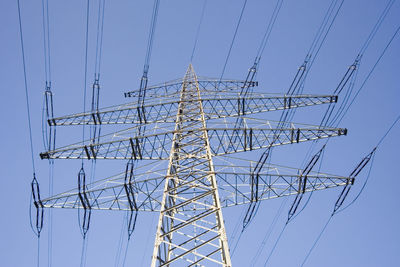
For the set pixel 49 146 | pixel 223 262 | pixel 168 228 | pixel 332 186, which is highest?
pixel 49 146

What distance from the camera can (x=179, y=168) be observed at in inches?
482

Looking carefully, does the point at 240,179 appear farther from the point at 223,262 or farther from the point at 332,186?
the point at 223,262

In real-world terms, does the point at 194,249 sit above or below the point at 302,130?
below

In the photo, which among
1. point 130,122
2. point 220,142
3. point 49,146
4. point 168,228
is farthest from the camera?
point 130,122

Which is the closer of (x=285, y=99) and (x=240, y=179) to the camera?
(x=240, y=179)

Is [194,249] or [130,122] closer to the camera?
[194,249]

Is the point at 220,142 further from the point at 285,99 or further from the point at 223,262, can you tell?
the point at 223,262

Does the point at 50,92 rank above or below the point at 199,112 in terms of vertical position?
above

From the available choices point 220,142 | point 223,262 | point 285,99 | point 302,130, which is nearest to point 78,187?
point 220,142

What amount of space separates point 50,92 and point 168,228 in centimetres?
724

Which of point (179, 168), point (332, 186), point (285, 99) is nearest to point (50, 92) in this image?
point (179, 168)

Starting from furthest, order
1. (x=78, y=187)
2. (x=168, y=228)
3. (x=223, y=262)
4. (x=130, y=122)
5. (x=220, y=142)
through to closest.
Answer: (x=130, y=122) → (x=220, y=142) → (x=78, y=187) → (x=168, y=228) → (x=223, y=262)

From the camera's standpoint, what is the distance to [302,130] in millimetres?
13578

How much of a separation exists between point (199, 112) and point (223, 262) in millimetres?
7277
